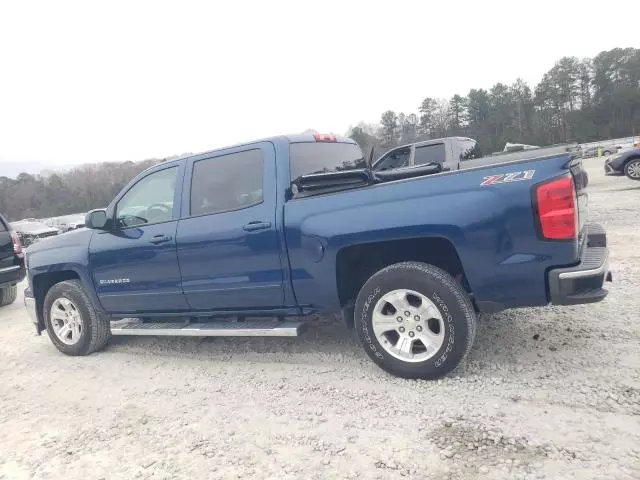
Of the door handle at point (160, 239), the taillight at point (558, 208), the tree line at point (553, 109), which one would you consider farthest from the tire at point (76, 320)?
→ the tree line at point (553, 109)

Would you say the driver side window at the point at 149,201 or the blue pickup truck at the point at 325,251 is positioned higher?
the driver side window at the point at 149,201

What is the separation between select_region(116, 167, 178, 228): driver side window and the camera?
446 cm

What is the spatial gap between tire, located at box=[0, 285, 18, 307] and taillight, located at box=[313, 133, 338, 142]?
22.0 ft

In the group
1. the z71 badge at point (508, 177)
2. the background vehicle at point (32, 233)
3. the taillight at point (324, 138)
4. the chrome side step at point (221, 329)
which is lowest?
the chrome side step at point (221, 329)

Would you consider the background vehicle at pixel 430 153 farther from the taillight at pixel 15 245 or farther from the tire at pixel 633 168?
the taillight at pixel 15 245

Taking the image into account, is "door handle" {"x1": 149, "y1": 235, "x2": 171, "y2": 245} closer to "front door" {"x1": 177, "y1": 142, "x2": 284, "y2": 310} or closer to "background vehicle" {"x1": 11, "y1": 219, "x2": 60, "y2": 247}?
"front door" {"x1": 177, "y1": 142, "x2": 284, "y2": 310}

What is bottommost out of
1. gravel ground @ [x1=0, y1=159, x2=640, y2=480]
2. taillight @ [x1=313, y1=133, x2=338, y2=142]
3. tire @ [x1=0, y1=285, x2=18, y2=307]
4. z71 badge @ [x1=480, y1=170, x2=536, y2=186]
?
gravel ground @ [x1=0, y1=159, x2=640, y2=480]

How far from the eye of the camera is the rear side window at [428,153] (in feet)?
33.4

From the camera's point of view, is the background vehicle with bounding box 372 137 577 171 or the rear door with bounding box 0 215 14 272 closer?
the rear door with bounding box 0 215 14 272

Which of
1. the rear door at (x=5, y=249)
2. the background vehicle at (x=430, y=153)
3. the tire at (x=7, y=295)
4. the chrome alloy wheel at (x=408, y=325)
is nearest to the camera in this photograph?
the chrome alloy wheel at (x=408, y=325)

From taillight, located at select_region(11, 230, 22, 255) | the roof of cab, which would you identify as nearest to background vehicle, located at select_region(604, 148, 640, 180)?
the roof of cab

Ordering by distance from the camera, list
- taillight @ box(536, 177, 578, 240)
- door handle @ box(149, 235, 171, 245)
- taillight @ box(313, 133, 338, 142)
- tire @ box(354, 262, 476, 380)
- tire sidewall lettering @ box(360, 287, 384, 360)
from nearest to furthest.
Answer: taillight @ box(536, 177, 578, 240), tire @ box(354, 262, 476, 380), tire sidewall lettering @ box(360, 287, 384, 360), door handle @ box(149, 235, 171, 245), taillight @ box(313, 133, 338, 142)

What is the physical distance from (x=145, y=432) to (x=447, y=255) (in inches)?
95.5

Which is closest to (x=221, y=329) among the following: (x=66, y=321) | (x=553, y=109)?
(x=66, y=321)
